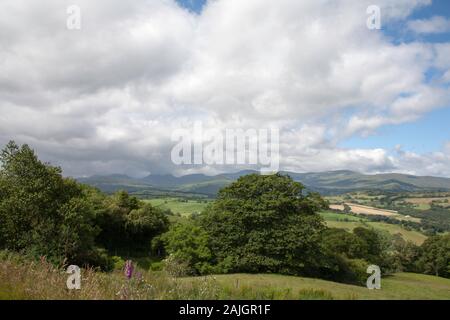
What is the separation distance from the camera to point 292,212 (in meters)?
42.4

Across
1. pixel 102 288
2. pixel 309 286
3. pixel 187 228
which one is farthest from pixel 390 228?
pixel 102 288

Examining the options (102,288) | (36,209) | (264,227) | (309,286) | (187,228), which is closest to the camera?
(102,288)

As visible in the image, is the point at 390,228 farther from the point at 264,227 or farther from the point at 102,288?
the point at 102,288

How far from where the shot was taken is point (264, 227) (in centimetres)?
4047

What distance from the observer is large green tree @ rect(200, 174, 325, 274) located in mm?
38750

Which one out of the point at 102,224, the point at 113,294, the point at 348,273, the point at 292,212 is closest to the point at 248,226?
the point at 292,212

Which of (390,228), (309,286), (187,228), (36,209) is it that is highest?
(36,209)

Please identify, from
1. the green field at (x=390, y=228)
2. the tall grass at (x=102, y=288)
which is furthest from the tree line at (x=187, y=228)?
the green field at (x=390, y=228)

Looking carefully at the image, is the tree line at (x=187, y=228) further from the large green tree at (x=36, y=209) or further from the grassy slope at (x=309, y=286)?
the grassy slope at (x=309, y=286)

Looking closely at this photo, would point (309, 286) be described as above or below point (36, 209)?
below

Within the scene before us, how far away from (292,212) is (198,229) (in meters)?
12.0

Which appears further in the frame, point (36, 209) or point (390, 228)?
point (390, 228)

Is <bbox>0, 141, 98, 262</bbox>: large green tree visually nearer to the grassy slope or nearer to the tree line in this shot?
the tree line
